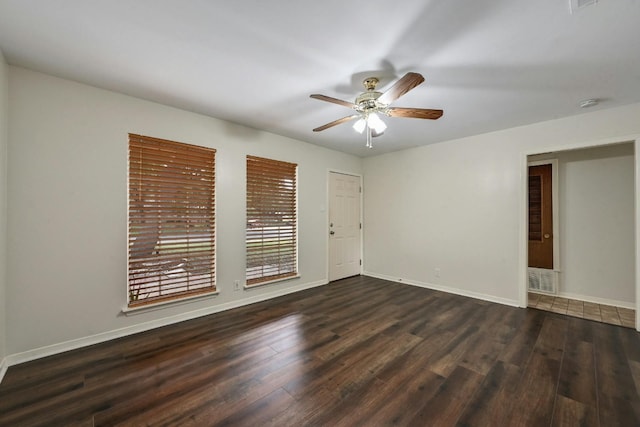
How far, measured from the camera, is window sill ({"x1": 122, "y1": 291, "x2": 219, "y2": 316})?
2.69m

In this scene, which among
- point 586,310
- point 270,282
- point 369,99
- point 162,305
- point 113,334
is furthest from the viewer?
point 270,282

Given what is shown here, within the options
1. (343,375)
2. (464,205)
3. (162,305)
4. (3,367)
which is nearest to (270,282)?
(162,305)

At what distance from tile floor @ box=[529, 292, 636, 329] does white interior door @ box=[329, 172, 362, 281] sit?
2.87 m

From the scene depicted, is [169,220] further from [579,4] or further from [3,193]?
[579,4]

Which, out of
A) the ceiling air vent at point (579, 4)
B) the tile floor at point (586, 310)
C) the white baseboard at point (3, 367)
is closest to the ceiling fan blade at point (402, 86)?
the ceiling air vent at point (579, 4)

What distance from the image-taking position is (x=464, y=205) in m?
4.09

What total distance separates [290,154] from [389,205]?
2.17 metres

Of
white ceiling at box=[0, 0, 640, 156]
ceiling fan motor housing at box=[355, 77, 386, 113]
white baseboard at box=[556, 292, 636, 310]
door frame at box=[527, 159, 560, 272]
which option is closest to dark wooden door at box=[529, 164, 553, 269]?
door frame at box=[527, 159, 560, 272]

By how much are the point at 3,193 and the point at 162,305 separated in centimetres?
166

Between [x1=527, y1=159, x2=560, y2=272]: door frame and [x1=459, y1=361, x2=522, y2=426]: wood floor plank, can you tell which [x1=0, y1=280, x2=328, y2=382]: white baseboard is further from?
[x1=527, y1=159, x2=560, y2=272]: door frame

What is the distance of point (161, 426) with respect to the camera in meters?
1.53

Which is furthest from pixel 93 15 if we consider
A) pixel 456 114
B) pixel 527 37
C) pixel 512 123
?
pixel 512 123

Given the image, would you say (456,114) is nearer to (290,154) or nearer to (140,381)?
(290,154)

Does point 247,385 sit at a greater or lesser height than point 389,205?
lesser
